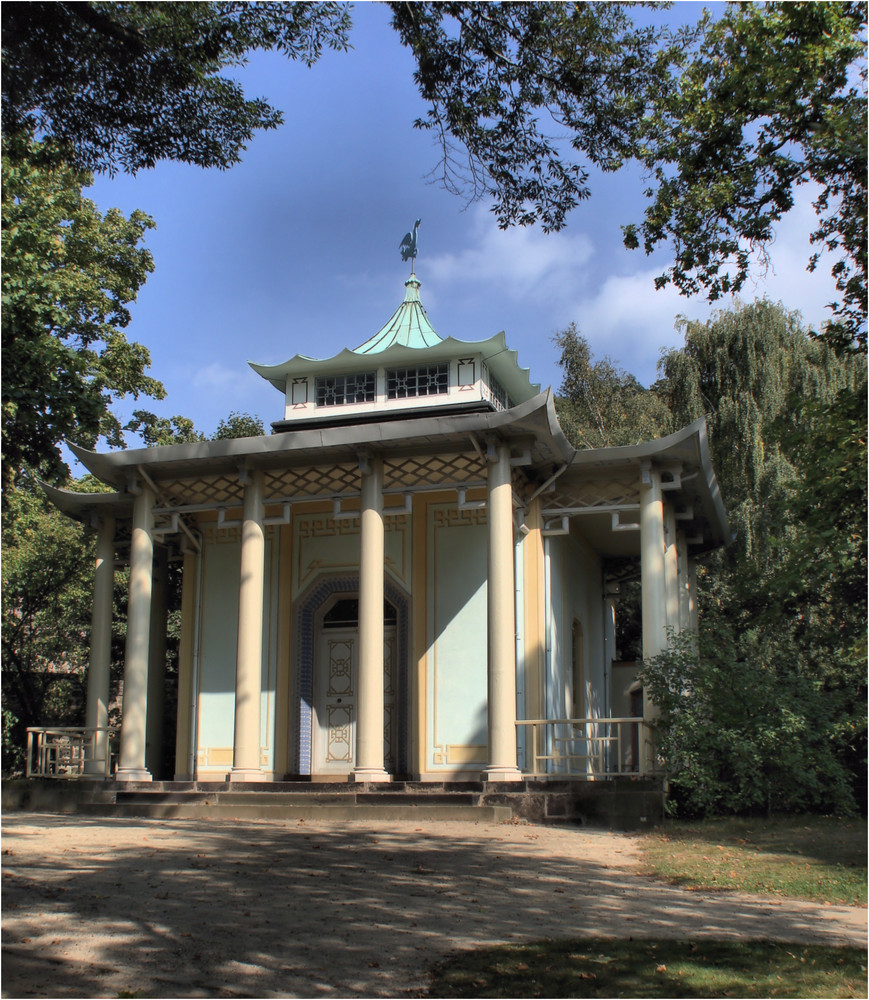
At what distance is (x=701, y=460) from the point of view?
584 inches

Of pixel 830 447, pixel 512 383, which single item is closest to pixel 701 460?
pixel 830 447

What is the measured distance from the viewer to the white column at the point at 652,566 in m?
14.3

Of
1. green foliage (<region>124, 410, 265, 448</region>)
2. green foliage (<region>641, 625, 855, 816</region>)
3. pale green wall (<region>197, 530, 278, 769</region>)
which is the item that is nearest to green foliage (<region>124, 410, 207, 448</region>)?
green foliage (<region>124, 410, 265, 448</region>)

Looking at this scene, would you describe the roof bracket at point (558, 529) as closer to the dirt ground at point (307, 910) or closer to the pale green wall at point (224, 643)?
the pale green wall at point (224, 643)

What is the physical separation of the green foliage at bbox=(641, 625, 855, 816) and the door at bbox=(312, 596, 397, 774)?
4.68 m

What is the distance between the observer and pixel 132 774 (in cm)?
1448

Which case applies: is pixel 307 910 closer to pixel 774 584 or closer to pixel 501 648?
pixel 501 648

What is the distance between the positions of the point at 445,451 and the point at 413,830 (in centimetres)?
531

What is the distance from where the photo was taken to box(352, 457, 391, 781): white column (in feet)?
44.3

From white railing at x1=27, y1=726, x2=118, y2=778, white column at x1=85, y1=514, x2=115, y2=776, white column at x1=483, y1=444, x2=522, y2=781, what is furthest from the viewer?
white column at x1=85, y1=514, x2=115, y2=776

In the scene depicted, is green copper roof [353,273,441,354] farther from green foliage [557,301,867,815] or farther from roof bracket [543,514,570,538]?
green foliage [557,301,867,815]

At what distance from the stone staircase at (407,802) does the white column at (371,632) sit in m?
0.44

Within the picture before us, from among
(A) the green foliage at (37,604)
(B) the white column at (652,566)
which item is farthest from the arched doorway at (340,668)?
(A) the green foliage at (37,604)

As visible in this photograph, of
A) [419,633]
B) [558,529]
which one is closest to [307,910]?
[419,633]
